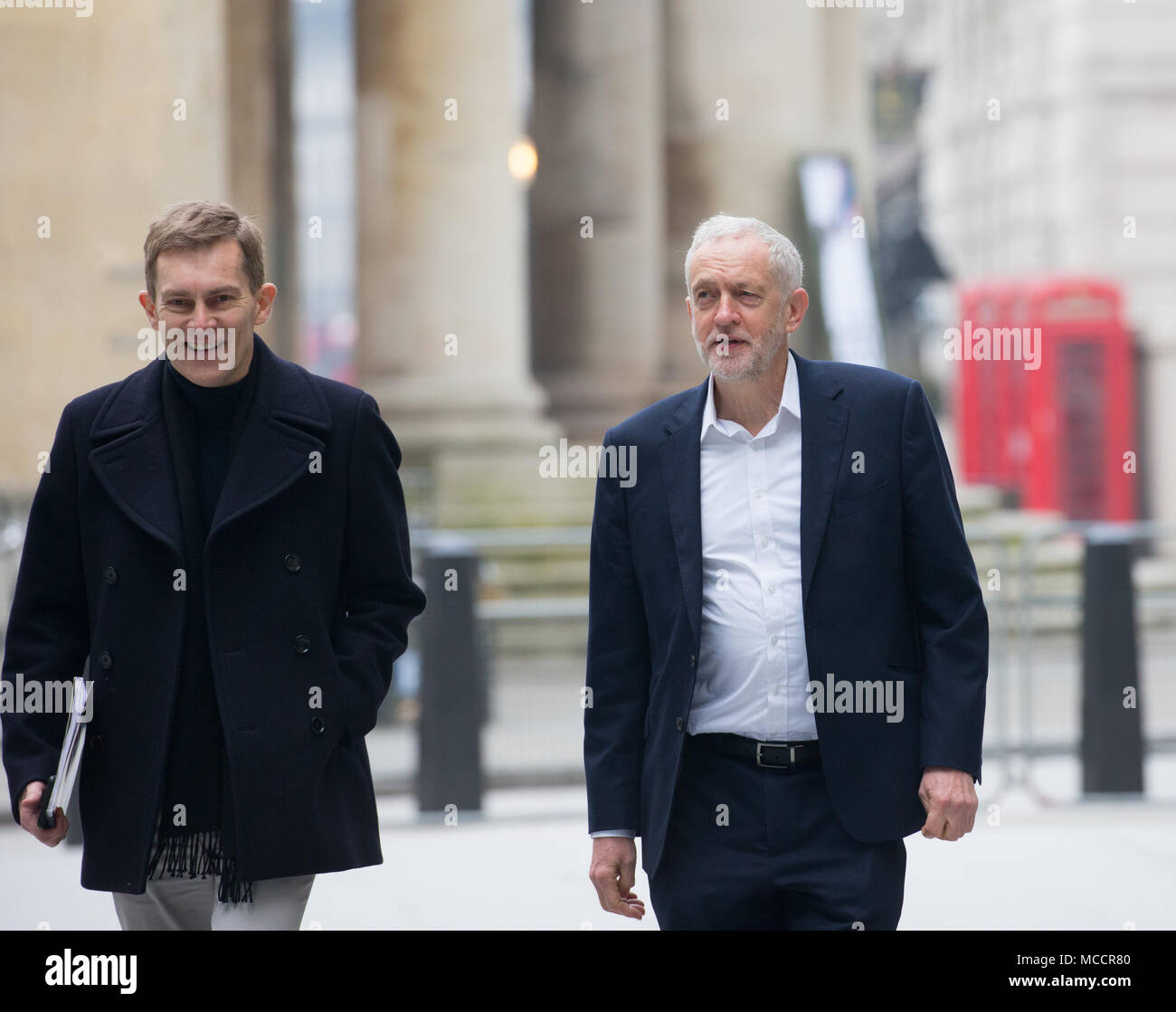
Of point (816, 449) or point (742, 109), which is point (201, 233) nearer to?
point (816, 449)

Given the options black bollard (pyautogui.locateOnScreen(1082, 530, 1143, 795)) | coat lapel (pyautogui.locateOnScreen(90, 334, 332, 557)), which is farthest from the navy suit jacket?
black bollard (pyautogui.locateOnScreen(1082, 530, 1143, 795))

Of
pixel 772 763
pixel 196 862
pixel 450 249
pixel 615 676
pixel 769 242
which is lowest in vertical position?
pixel 196 862

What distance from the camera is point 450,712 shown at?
834cm

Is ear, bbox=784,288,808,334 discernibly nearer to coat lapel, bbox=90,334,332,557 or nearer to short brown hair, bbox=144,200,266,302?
coat lapel, bbox=90,334,332,557

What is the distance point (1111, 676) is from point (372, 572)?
6.04 meters

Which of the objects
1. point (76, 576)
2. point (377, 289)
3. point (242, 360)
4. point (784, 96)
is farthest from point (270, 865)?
point (784, 96)

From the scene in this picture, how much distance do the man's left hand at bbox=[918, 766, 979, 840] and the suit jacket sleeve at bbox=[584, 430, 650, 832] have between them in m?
0.60

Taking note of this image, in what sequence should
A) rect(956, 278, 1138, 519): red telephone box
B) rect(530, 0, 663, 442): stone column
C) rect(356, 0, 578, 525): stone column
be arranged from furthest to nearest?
1. rect(956, 278, 1138, 519): red telephone box
2. rect(530, 0, 663, 442): stone column
3. rect(356, 0, 578, 525): stone column

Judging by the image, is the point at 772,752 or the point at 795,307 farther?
the point at 795,307

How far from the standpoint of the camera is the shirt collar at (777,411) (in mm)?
3621

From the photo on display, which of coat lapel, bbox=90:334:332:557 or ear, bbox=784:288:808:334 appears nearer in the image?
coat lapel, bbox=90:334:332:557

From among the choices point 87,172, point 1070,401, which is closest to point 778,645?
point 87,172

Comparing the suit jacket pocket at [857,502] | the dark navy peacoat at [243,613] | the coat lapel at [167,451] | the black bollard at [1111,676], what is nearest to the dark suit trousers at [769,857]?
the suit jacket pocket at [857,502]

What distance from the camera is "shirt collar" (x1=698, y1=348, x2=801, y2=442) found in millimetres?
3621
